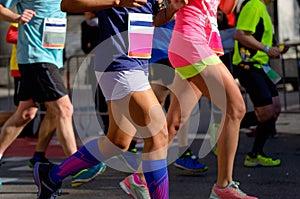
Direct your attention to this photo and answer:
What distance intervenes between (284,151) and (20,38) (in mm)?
3245

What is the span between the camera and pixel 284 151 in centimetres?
882

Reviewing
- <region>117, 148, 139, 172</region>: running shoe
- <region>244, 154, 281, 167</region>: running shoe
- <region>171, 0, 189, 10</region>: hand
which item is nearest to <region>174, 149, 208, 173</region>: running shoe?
<region>117, 148, 139, 172</region>: running shoe

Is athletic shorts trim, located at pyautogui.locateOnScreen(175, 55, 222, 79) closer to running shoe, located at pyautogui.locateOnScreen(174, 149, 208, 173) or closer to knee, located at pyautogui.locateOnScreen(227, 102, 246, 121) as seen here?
knee, located at pyautogui.locateOnScreen(227, 102, 246, 121)

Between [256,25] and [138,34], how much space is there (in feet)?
9.51

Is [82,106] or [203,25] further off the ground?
[203,25]

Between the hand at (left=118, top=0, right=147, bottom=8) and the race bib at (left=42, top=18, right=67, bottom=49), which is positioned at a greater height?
the hand at (left=118, top=0, right=147, bottom=8)

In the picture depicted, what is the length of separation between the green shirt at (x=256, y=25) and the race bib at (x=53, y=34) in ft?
5.73

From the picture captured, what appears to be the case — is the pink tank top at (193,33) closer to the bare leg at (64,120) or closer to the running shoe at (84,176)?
the bare leg at (64,120)

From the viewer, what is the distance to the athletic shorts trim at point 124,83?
5.04m

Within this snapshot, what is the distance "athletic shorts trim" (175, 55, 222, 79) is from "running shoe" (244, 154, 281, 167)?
204 centimetres

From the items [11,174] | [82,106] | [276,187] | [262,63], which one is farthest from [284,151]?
[82,106]

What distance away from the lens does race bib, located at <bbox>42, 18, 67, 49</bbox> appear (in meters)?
7.02

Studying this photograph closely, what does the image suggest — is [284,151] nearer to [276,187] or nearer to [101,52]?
[276,187]

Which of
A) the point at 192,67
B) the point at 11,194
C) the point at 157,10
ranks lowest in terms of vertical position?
the point at 11,194
